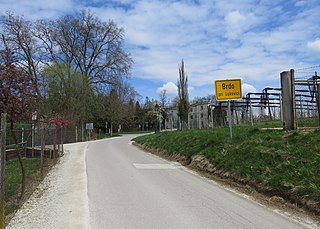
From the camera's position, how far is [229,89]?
44.4 feet

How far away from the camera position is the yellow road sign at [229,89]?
1346cm

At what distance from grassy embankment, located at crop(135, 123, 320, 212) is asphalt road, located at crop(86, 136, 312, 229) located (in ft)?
2.75

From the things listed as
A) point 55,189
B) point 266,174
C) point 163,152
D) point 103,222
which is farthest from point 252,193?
point 163,152

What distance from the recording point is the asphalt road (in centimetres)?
541

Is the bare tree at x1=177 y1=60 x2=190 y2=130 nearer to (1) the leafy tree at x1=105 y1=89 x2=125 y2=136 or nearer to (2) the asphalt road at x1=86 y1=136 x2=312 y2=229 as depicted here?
(2) the asphalt road at x1=86 y1=136 x2=312 y2=229

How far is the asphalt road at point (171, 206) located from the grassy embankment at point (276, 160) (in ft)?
2.75

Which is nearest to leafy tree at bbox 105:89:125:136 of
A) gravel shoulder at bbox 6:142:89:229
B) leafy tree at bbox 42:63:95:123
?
leafy tree at bbox 42:63:95:123

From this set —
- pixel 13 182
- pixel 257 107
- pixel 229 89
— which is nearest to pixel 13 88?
pixel 13 182

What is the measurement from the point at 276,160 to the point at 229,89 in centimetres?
562

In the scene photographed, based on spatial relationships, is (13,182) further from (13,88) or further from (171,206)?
(171,206)

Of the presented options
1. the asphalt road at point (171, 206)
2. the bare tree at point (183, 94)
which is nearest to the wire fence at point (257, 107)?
the bare tree at point (183, 94)

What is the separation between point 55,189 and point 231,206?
5002mm

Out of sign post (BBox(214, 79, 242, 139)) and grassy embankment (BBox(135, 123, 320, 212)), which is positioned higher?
sign post (BBox(214, 79, 242, 139))

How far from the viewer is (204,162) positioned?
1191 cm
